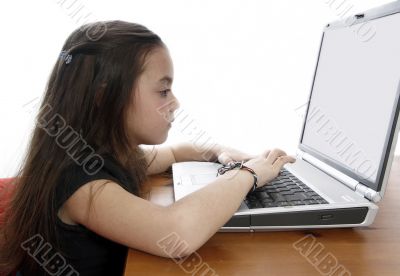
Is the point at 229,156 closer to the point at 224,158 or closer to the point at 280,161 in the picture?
the point at 224,158

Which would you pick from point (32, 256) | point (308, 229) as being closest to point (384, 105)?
point (308, 229)

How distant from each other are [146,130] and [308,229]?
0.35 metres

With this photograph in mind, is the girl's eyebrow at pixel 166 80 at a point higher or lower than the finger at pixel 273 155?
higher

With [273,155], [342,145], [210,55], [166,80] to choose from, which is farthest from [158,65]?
[210,55]

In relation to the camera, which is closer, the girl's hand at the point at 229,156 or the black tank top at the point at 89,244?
the black tank top at the point at 89,244

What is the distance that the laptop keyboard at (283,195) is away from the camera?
1.94 ft

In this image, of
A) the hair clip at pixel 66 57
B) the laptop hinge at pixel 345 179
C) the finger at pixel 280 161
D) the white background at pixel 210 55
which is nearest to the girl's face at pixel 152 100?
the hair clip at pixel 66 57

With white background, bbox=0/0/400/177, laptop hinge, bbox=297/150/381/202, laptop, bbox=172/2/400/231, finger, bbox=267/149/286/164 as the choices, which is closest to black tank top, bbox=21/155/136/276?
laptop, bbox=172/2/400/231

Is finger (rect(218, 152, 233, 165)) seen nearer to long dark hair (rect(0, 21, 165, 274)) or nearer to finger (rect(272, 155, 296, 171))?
finger (rect(272, 155, 296, 171))

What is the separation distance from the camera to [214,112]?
1.36 metres

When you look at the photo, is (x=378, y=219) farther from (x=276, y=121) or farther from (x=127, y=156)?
(x=276, y=121)

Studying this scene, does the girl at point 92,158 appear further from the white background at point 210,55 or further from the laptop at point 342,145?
the white background at point 210,55

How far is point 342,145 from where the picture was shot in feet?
2.46

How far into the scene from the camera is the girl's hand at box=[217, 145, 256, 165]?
35.7 inches
